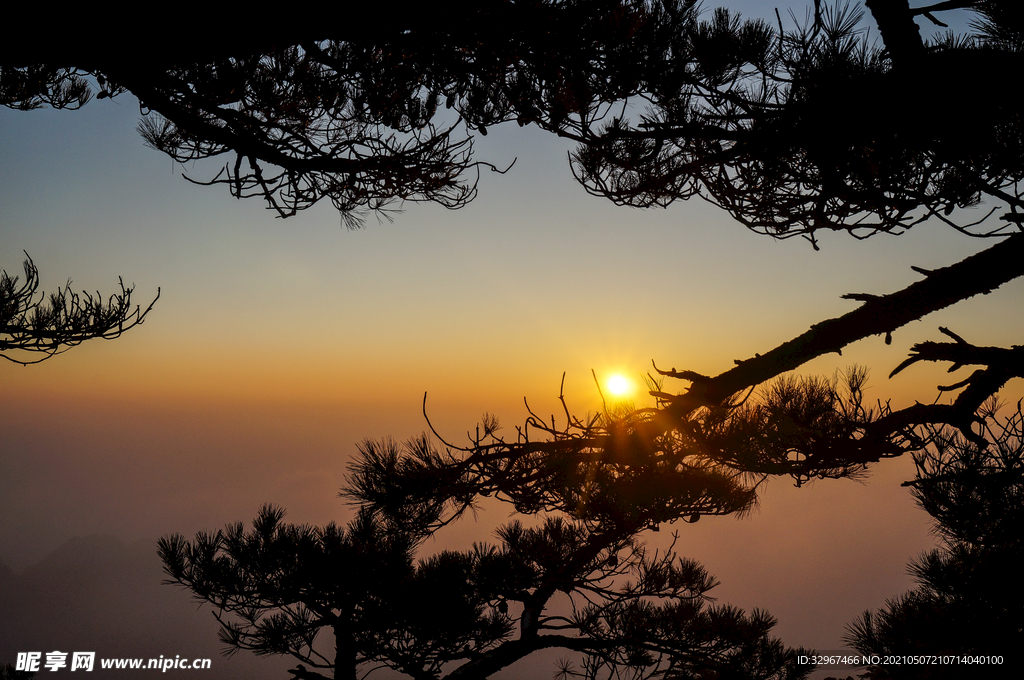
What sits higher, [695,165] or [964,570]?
[695,165]

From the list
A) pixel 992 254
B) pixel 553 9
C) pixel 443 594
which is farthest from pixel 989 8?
pixel 443 594

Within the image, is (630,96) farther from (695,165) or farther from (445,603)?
(445,603)

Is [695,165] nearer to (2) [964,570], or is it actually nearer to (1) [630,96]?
(1) [630,96]

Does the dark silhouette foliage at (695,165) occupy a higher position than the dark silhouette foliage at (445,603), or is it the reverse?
the dark silhouette foliage at (695,165)

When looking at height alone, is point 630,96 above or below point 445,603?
above

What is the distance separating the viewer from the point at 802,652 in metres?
4.04

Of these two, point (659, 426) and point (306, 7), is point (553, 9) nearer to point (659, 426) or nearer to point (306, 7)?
point (306, 7)

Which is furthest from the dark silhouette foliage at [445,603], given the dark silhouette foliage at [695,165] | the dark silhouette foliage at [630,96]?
the dark silhouette foliage at [630,96]

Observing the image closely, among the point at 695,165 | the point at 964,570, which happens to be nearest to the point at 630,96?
the point at 695,165

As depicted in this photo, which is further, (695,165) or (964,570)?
(964,570)

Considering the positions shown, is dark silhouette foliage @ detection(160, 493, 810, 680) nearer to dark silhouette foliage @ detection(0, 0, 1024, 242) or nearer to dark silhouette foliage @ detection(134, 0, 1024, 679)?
dark silhouette foliage @ detection(134, 0, 1024, 679)

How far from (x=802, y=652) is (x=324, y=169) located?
5.01 m

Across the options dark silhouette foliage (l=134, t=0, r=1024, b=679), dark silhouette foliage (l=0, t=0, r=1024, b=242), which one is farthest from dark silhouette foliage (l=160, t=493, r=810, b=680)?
dark silhouette foliage (l=0, t=0, r=1024, b=242)

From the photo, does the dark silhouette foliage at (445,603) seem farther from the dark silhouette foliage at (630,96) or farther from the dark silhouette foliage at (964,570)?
the dark silhouette foliage at (630,96)
